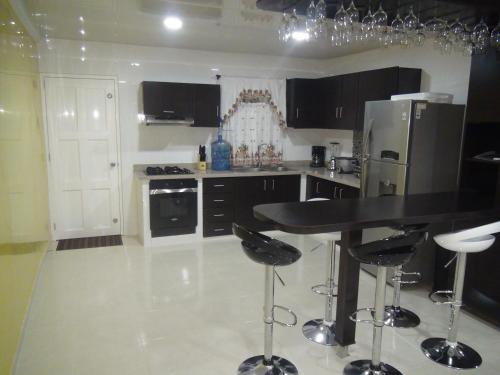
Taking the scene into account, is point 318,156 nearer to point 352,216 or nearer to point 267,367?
point 352,216

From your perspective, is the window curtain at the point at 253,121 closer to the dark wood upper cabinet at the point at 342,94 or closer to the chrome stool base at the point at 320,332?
the dark wood upper cabinet at the point at 342,94

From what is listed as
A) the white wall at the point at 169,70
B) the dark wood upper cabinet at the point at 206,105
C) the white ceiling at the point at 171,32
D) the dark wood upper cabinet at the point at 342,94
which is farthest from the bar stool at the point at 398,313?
the dark wood upper cabinet at the point at 206,105

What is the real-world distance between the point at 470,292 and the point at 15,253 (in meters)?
3.64

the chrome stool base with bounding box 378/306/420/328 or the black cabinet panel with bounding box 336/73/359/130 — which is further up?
the black cabinet panel with bounding box 336/73/359/130

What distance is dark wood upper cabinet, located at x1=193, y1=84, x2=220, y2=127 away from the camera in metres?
5.27

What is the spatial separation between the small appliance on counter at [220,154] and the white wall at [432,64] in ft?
7.27

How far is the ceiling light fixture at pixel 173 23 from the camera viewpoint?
375cm

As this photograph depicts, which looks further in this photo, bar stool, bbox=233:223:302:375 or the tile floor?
the tile floor

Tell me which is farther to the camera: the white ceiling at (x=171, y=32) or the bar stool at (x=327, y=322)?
the white ceiling at (x=171, y=32)

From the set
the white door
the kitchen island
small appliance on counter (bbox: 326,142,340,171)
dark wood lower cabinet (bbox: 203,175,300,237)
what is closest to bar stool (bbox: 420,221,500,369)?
the kitchen island

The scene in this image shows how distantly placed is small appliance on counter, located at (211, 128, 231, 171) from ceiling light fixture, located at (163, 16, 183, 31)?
1764mm

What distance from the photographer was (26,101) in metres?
3.78

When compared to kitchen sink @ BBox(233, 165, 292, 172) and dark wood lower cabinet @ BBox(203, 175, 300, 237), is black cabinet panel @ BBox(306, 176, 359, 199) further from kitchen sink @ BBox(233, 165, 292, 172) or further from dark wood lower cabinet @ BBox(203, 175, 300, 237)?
kitchen sink @ BBox(233, 165, 292, 172)

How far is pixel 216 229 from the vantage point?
532 centimetres
